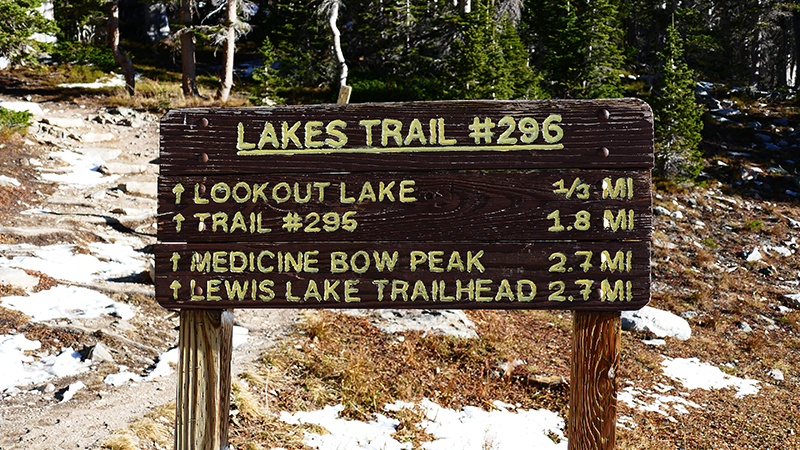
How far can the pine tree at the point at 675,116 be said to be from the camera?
19609 mm

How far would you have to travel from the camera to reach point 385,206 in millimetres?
2723

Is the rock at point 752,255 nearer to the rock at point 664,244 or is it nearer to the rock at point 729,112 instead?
the rock at point 664,244

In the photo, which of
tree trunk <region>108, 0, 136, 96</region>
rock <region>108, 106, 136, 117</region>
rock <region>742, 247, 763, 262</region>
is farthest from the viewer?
tree trunk <region>108, 0, 136, 96</region>

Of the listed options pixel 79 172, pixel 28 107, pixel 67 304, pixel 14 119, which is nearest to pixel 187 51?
pixel 28 107

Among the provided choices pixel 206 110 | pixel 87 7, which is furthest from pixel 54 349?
pixel 87 7

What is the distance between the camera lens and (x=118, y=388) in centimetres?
535

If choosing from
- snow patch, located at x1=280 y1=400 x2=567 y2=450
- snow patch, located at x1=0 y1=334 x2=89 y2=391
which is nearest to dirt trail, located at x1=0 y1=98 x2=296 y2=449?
snow patch, located at x1=0 y1=334 x2=89 y2=391

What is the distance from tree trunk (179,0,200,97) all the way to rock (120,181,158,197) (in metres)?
10.6

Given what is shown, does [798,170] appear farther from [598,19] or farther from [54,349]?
[54,349]

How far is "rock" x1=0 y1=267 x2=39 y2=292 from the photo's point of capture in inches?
292

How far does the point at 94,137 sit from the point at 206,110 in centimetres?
1721

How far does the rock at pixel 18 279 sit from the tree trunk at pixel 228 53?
16.3m

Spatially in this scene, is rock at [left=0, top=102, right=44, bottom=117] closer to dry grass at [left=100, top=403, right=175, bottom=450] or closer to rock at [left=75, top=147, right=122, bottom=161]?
rock at [left=75, top=147, right=122, bottom=161]

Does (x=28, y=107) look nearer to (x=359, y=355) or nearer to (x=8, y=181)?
(x=8, y=181)
